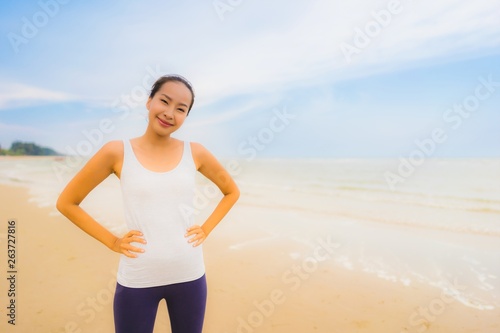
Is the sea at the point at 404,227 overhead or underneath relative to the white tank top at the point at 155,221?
underneath

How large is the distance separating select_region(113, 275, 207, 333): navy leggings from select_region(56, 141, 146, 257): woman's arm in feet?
0.82

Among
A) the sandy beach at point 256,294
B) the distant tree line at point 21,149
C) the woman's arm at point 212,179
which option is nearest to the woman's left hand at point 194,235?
the woman's arm at point 212,179

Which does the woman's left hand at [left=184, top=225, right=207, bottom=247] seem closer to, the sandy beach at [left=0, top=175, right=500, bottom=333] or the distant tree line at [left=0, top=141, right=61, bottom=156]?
the sandy beach at [left=0, top=175, right=500, bottom=333]

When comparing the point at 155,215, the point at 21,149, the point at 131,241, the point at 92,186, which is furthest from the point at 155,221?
the point at 21,149

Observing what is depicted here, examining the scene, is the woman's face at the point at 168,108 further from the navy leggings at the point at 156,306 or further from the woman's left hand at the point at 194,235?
the navy leggings at the point at 156,306

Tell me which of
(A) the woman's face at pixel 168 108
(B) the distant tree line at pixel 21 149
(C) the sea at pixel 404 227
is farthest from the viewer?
(B) the distant tree line at pixel 21 149

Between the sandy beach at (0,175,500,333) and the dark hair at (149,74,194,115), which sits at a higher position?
the dark hair at (149,74,194,115)

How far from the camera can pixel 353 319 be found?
4273 millimetres

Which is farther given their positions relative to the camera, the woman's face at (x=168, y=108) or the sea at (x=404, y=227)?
the sea at (x=404, y=227)

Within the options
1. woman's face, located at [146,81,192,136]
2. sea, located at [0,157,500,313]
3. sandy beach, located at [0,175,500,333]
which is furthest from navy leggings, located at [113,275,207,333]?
sea, located at [0,157,500,313]

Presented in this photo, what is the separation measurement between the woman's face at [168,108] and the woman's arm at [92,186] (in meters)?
0.25

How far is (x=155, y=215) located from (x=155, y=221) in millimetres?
33

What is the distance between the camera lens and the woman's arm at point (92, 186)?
1845mm

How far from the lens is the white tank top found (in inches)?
71.7
